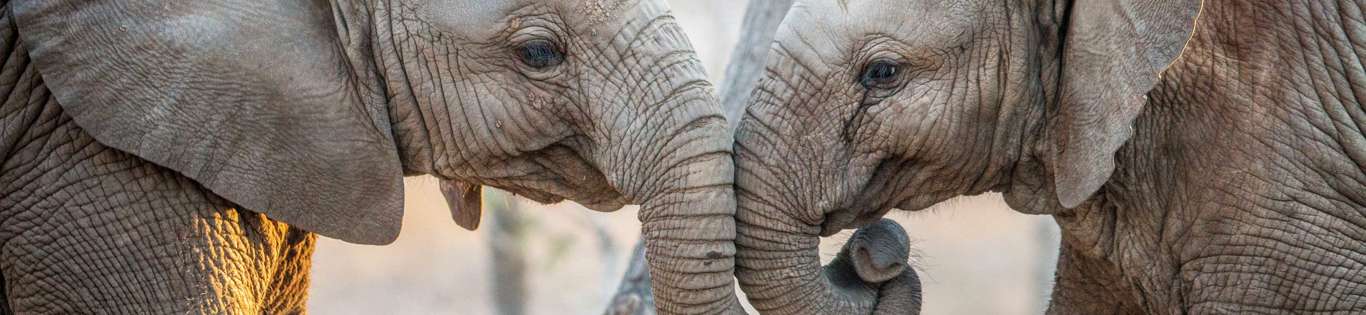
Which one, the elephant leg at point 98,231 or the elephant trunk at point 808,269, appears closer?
the elephant leg at point 98,231

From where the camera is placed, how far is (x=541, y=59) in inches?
216

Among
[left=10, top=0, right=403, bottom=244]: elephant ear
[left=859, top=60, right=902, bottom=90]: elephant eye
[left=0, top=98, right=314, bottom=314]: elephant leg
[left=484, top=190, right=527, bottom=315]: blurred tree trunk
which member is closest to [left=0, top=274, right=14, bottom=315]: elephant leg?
[left=0, top=98, right=314, bottom=314]: elephant leg

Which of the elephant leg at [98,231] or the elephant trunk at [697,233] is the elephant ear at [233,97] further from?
the elephant trunk at [697,233]

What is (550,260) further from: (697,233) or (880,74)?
(697,233)

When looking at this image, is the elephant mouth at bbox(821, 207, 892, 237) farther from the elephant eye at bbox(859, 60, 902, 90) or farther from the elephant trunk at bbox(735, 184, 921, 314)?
the elephant eye at bbox(859, 60, 902, 90)

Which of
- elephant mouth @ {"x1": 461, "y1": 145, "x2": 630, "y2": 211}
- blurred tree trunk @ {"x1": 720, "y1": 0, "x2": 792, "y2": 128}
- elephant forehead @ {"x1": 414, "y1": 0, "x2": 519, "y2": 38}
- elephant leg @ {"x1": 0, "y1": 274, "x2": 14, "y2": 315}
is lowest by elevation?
elephant leg @ {"x1": 0, "y1": 274, "x2": 14, "y2": 315}

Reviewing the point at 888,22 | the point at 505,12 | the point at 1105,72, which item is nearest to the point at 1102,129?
the point at 1105,72

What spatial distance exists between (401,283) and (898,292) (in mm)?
12168

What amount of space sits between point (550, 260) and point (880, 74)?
37.8ft

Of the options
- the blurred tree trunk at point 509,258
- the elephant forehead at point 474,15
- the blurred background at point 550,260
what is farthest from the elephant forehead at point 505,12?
the blurred tree trunk at point 509,258

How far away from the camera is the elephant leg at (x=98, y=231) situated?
17.3 feet

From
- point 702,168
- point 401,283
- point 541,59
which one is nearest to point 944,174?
point 702,168

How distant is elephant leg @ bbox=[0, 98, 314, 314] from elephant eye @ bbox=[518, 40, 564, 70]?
105cm

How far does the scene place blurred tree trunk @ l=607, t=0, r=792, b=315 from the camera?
26.5 ft
